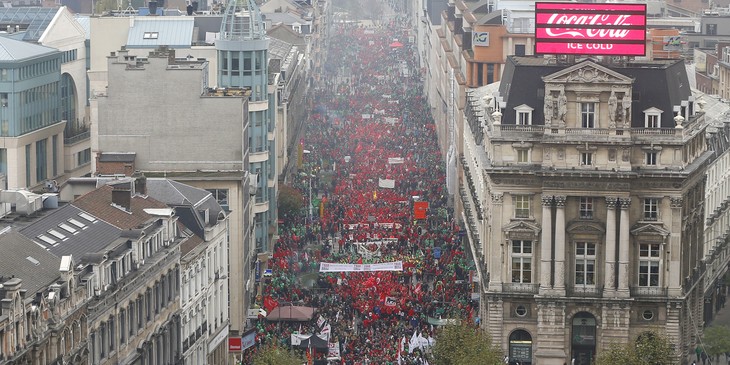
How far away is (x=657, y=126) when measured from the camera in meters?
126

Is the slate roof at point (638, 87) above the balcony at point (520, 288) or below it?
above

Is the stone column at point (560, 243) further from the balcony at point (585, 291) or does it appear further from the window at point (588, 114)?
the window at point (588, 114)

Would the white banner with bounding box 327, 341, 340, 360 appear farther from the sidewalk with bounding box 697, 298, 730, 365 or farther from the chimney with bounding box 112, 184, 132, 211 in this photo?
the sidewalk with bounding box 697, 298, 730, 365

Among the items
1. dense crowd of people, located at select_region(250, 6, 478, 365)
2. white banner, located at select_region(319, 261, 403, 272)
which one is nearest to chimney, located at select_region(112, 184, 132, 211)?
dense crowd of people, located at select_region(250, 6, 478, 365)

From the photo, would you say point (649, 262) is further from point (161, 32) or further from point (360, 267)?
point (161, 32)

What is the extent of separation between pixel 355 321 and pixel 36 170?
40.8 m

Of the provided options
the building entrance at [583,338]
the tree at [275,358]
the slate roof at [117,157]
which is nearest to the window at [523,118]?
the building entrance at [583,338]

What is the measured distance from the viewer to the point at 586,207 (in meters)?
126

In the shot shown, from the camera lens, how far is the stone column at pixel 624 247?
124750 mm

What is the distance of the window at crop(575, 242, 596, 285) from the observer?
126062 mm

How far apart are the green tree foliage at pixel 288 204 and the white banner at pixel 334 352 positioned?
52.1m

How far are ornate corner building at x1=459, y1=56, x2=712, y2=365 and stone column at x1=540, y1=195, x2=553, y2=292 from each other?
60 millimetres

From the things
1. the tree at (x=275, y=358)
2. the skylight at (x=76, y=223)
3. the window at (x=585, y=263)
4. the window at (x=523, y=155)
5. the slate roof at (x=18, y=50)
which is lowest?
the tree at (x=275, y=358)

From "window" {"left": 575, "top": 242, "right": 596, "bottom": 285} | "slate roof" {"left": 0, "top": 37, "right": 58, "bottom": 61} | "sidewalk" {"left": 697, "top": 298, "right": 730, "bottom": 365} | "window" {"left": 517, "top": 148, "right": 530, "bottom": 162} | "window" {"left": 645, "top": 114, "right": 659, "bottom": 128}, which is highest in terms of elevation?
"slate roof" {"left": 0, "top": 37, "right": 58, "bottom": 61}
